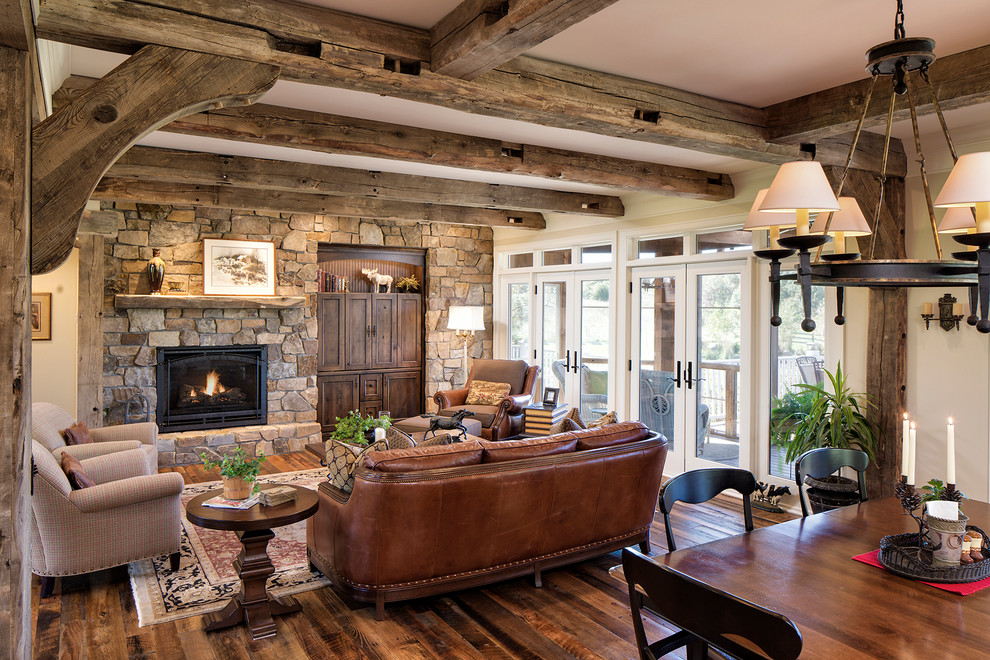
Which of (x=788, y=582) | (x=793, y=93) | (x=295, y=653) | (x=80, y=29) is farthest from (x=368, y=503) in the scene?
(x=793, y=93)

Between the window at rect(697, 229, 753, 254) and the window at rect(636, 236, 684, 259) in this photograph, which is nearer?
the window at rect(697, 229, 753, 254)

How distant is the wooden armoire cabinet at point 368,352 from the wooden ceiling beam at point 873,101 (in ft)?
17.3

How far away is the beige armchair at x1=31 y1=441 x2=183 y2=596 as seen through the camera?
350cm

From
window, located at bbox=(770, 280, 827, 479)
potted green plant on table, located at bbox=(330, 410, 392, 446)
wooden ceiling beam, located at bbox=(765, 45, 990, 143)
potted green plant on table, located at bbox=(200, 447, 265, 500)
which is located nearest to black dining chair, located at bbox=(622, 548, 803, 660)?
potted green plant on table, located at bbox=(200, 447, 265, 500)

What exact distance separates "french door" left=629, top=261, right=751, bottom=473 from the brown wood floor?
7.99ft

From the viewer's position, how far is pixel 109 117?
7.42 feet

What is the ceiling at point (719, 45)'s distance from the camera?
8.38ft

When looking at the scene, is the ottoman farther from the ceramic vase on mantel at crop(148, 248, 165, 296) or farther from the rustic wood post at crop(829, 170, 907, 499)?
the rustic wood post at crop(829, 170, 907, 499)

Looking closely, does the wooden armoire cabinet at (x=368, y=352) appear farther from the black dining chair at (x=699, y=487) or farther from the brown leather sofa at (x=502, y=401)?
the black dining chair at (x=699, y=487)

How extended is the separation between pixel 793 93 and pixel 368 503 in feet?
10.0

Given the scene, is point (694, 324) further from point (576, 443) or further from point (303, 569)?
point (303, 569)

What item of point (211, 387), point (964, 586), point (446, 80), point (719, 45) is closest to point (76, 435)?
point (211, 387)

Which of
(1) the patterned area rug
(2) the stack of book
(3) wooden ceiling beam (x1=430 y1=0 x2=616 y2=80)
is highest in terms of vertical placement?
(3) wooden ceiling beam (x1=430 y1=0 x2=616 y2=80)

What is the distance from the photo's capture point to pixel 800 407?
5242 mm
